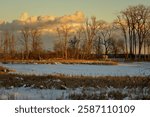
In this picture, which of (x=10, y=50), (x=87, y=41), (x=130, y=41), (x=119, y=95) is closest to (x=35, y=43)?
(x=10, y=50)

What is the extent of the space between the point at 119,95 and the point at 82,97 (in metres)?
1.52

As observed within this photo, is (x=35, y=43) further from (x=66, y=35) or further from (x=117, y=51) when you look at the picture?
(x=117, y=51)

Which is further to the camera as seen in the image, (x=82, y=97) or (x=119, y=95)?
(x=119, y=95)

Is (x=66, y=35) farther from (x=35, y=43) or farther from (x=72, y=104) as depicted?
(x=72, y=104)

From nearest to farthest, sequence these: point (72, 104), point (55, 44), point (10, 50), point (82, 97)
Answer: point (72, 104) → point (82, 97) → point (10, 50) → point (55, 44)

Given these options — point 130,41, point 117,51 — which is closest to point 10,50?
point 130,41

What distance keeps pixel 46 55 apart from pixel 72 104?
75.9 meters

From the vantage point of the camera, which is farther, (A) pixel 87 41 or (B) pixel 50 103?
(A) pixel 87 41

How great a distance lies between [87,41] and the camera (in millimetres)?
98562

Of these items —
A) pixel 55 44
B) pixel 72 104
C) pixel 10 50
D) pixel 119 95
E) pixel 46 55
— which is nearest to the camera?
pixel 72 104

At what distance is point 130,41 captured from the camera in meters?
89.1

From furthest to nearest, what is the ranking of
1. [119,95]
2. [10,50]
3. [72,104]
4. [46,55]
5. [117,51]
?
1. [117,51]
2. [10,50]
3. [46,55]
4. [119,95]
5. [72,104]

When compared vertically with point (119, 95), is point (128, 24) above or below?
above

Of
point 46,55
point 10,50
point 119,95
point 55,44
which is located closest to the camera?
point 119,95
